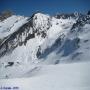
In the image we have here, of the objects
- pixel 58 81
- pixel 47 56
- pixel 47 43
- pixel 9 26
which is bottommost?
pixel 58 81

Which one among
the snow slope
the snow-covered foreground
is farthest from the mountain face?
the snow-covered foreground

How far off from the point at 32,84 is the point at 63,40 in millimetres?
17056

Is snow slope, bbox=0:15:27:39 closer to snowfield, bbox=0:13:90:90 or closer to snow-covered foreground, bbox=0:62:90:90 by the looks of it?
snowfield, bbox=0:13:90:90

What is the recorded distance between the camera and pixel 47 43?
117ft

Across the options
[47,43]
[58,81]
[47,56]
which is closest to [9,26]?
[47,43]

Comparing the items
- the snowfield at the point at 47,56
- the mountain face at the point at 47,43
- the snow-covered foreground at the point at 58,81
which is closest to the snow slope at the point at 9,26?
the snowfield at the point at 47,56

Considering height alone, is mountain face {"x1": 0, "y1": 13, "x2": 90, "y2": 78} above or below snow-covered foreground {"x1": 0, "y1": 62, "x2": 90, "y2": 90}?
above

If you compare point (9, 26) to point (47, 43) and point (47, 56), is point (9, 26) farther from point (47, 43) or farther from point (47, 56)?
point (47, 56)

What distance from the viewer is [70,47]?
30250 millimetres

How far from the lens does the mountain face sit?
2873 cm

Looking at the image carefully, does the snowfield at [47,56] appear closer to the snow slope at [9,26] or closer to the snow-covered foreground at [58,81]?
the snow-covered foreground at [58,81]

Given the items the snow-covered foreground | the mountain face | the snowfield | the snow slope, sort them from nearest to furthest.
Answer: the snow-covered foreground < the snowfield < the mountain face < the snow slope

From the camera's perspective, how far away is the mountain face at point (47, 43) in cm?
2873

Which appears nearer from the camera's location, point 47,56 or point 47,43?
point 47,56
